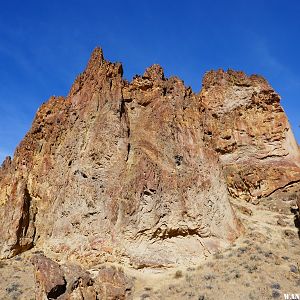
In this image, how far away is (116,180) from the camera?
2152cm

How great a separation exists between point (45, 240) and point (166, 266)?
7.48 meters

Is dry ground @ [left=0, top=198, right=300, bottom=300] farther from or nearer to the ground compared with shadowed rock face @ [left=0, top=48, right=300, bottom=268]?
nearer to the ground

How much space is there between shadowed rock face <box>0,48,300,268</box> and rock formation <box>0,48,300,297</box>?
2.4 inches

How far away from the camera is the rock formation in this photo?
20.2 m

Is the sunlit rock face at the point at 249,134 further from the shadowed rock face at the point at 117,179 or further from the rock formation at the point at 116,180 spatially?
the shadowed rock face at the point at 117,179

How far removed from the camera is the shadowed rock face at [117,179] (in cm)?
2025

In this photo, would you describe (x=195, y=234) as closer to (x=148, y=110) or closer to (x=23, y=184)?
(x=148, y=110)

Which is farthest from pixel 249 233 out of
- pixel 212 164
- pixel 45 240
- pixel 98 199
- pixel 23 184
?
pixel 23 184

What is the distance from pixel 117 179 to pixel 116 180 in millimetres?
85

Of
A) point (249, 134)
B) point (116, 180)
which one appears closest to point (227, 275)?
point (116, 180)

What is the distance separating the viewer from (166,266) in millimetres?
19438

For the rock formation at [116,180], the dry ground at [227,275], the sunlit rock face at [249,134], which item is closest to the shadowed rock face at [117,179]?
the rock formation at [116,180]

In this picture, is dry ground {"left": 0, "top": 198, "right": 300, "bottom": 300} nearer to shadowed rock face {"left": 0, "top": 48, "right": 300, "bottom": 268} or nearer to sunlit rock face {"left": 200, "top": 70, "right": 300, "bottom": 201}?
shadowed rock face {"left": 0, "top": 48, "right": 300, "bottom": 268}

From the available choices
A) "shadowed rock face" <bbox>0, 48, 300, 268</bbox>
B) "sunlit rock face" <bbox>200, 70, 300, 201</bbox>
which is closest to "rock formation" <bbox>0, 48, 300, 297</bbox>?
"shadowed rock face" <bbox>0, 48, 300, 268</bbox>
